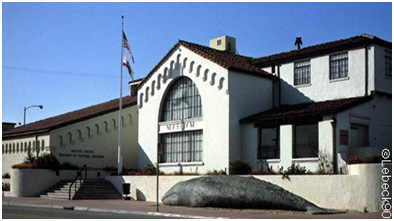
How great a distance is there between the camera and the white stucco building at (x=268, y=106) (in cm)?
2823

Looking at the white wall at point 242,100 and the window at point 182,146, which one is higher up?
the white wall at point 242,100

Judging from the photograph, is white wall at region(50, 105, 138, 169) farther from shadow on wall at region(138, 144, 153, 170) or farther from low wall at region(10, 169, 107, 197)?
shadow on wall at region(138, 144, 153, 170)

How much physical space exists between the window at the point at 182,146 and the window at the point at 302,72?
6.32 meters

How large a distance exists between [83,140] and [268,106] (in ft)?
41.4

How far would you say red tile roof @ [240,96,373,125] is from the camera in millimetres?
27319

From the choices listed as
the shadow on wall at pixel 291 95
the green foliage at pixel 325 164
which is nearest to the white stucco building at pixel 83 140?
the shadow on wall at pixel 291 95

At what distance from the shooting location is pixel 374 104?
95.7 ft

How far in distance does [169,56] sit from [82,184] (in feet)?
30.1

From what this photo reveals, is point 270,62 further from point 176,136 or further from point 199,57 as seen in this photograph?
point 176,136

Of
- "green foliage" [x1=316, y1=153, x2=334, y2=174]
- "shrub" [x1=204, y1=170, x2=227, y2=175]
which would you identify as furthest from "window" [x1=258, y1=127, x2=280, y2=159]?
"green foliage" [x1=316, y1=153, x2=334, y2=174]

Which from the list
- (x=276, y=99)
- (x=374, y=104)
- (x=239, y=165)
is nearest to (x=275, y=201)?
(x=239, y=165)

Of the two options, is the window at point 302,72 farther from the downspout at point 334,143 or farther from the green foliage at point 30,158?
the green foliage at point 30,158

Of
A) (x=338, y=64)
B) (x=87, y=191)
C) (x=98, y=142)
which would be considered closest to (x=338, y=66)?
(x=338, y=64)

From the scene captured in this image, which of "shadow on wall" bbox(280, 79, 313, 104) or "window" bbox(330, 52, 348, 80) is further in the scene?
"shadow on wall" bbox(280, 79, 313, 104)
